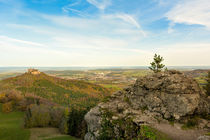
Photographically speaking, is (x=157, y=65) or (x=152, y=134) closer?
(x=152, y=134)

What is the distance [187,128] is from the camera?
1504 cm

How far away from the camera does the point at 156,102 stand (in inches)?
728

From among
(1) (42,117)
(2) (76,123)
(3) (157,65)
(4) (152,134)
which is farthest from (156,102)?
(1) (42,117)

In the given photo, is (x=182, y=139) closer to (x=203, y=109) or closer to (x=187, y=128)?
A: (x=187, y=128)

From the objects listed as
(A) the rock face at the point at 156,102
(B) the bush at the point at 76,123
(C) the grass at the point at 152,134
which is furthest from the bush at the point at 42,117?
(C) the grass at the point at 152,134

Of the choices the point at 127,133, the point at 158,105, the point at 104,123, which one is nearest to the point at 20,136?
the point at 104,123

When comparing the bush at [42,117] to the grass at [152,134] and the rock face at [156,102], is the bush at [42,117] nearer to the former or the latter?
the rock face at [156,102]

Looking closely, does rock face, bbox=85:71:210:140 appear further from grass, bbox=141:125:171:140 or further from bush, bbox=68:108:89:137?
bush, bbox=68:108:89:137

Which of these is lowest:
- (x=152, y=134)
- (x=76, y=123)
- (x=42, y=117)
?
(x=42, y=117)

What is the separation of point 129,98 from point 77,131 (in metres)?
36.6

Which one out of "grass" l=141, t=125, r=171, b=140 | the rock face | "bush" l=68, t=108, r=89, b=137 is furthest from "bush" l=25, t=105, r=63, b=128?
"grass" l=141, t=125, r=171, b=140

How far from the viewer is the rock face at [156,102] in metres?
16.7

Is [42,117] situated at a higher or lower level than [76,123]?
lower

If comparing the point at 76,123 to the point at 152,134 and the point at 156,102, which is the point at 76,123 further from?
the point at 152,134
